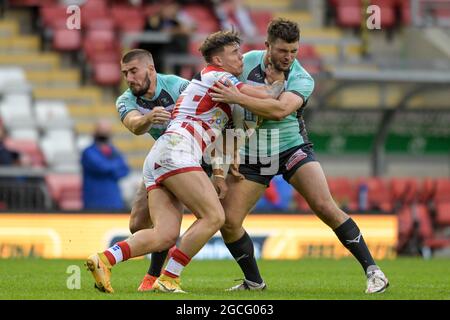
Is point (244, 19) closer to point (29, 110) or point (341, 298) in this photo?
point (29, 110)

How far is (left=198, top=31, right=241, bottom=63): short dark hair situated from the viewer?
9.70 m

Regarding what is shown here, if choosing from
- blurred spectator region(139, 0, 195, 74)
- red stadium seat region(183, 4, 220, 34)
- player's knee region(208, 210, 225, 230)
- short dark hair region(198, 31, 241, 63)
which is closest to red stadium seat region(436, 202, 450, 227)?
blurred spectator region(139, 0, 195, 74)

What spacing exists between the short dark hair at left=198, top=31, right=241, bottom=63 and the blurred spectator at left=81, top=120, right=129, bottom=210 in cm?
716

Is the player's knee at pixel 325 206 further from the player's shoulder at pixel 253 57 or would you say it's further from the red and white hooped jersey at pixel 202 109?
the player's shoulder at pixel 253 57

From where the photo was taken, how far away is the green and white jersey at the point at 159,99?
10.2 m

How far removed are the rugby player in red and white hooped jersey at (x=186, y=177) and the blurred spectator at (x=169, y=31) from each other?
34.2ft

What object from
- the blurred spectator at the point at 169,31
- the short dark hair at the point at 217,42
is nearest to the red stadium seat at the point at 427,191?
the blurred spectator at the point at 169,31

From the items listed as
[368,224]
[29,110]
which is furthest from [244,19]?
[368,224]

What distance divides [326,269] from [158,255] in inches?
170

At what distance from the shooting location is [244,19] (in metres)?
23.3

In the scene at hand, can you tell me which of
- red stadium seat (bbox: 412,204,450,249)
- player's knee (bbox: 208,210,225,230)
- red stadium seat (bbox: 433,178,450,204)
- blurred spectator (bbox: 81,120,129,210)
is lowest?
red stadium seat (bbox: 412,204,450,249)

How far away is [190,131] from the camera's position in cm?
966

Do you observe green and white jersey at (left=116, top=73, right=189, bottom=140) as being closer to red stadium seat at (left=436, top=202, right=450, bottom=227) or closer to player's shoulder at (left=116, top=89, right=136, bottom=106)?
player's shoulder at (left=116, top=89, right=136, bottom=106)

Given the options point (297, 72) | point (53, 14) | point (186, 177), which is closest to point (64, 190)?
point (53, 14)
